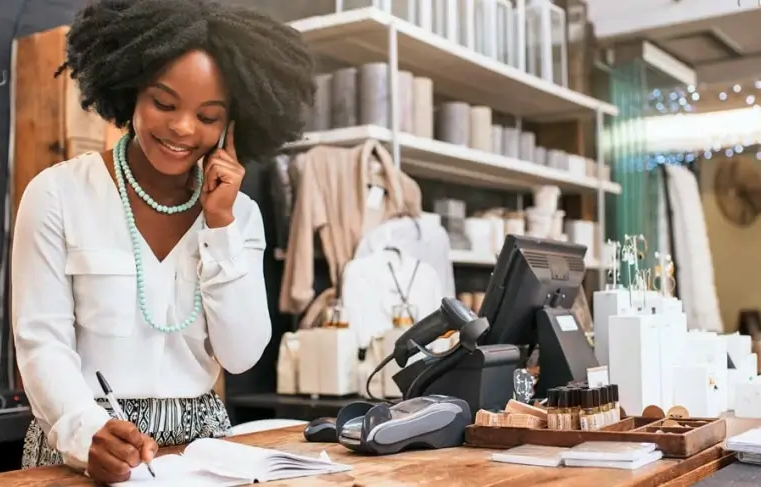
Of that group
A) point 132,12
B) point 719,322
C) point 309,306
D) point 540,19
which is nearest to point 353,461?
point 132,12

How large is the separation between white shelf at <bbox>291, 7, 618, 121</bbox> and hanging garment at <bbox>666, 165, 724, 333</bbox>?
0.69m

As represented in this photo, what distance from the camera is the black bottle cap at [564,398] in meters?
1.40

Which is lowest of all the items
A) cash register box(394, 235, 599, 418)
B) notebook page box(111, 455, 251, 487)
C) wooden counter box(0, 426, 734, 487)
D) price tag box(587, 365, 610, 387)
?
wooden counter box(0, 426, 734, 487)

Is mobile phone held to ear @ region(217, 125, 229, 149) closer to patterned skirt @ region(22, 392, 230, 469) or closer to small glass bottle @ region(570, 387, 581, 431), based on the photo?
patterned skirt @ region(22, 392, 230, 469)

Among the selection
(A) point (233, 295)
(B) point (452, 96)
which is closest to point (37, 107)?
(A) point (233, 295)

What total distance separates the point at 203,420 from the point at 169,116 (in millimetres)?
533

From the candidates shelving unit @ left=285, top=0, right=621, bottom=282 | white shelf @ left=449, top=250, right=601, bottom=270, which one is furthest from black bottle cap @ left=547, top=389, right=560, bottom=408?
white shelf @ left=449, top=250, right=601, bottom=270

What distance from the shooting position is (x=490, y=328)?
170 cm

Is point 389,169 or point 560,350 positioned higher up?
point 389,169

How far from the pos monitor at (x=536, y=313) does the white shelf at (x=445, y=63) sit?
1.55 m

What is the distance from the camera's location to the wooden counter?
3.67 ft

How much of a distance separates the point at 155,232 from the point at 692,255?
3978mm

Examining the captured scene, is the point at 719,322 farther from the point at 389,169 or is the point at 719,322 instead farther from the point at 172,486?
the point at 172,486

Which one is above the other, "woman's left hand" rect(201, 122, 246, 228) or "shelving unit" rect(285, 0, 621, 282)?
"shelving unit" rect(285, 0, 621, 282)
